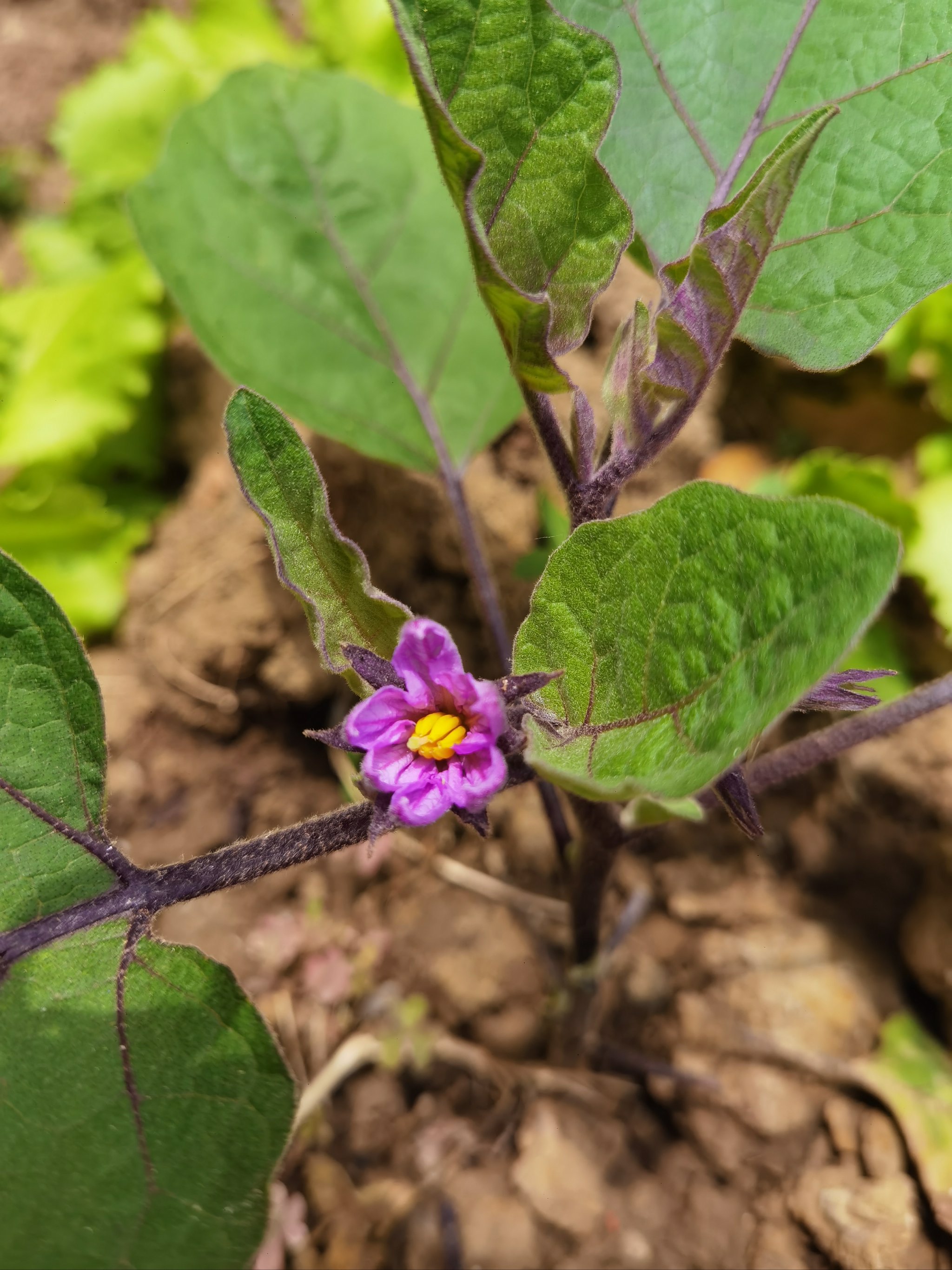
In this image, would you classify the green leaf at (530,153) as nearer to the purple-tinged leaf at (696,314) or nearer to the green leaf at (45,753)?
the purple-tinged leaf at (696,314)

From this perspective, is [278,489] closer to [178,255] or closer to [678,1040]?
[178,255]

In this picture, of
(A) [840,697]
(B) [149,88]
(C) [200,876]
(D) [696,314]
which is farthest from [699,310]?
(B) [149,88]

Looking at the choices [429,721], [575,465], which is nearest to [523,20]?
[575,465]

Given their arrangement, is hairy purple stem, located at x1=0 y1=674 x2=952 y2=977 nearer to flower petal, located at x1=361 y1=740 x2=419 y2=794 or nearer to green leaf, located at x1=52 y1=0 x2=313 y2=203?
flower petal, located at x1=361 y1=740 x2=419 y2=794

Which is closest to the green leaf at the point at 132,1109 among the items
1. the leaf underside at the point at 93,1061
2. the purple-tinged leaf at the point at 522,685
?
the leaf underside at the point at 93,1061

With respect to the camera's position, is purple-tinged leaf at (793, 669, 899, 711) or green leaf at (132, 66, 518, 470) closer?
purple-tinged leaf at (793, 669, 899, 711)

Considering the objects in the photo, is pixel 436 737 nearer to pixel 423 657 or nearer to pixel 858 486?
pixel 423 657

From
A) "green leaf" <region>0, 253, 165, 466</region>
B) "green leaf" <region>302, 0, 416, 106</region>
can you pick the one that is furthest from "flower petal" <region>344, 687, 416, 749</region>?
"green leaf" <region>302, 0, 416, 106</region>
